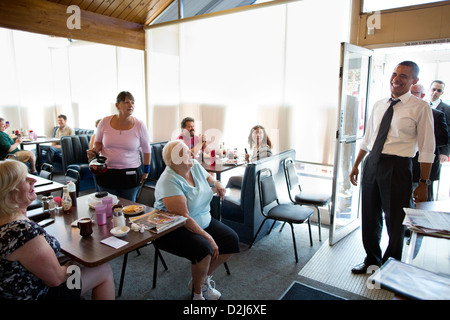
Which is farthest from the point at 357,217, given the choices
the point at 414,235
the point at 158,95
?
the point at 158,95

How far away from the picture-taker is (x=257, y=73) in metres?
4.19

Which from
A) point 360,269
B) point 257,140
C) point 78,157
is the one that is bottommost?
point 360,269

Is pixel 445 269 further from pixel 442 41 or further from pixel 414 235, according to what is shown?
pixel 442 41

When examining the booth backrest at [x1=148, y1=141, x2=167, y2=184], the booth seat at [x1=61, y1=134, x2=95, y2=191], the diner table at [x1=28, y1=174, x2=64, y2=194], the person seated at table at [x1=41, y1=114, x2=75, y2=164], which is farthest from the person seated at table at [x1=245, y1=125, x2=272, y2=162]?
the person seated at table at [x1=41, y1=114, x2=75, y2=164]

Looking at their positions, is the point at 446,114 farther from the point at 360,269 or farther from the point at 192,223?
the point at 192,223

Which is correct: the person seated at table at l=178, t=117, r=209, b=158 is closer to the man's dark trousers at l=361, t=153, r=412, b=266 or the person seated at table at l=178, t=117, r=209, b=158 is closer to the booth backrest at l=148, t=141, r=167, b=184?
the booth backrest at l=148, t=141, r=167, b=184

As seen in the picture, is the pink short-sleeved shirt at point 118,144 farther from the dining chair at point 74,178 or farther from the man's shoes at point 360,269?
the man's shoes at point 360,269

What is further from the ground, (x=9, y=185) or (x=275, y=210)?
(x=9, y=185)

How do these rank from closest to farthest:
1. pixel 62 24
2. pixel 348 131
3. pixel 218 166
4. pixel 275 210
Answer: pixel 275 210 → pixel 348 131 → pixel 218 166 → pixel 62 24

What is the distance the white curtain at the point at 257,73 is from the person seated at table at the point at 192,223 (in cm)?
198

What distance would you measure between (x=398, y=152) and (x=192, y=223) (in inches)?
62.7

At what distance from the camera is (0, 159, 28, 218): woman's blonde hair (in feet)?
4.46

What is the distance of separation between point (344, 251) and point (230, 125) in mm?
2412

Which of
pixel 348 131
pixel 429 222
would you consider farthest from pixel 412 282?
pixel 348 131
